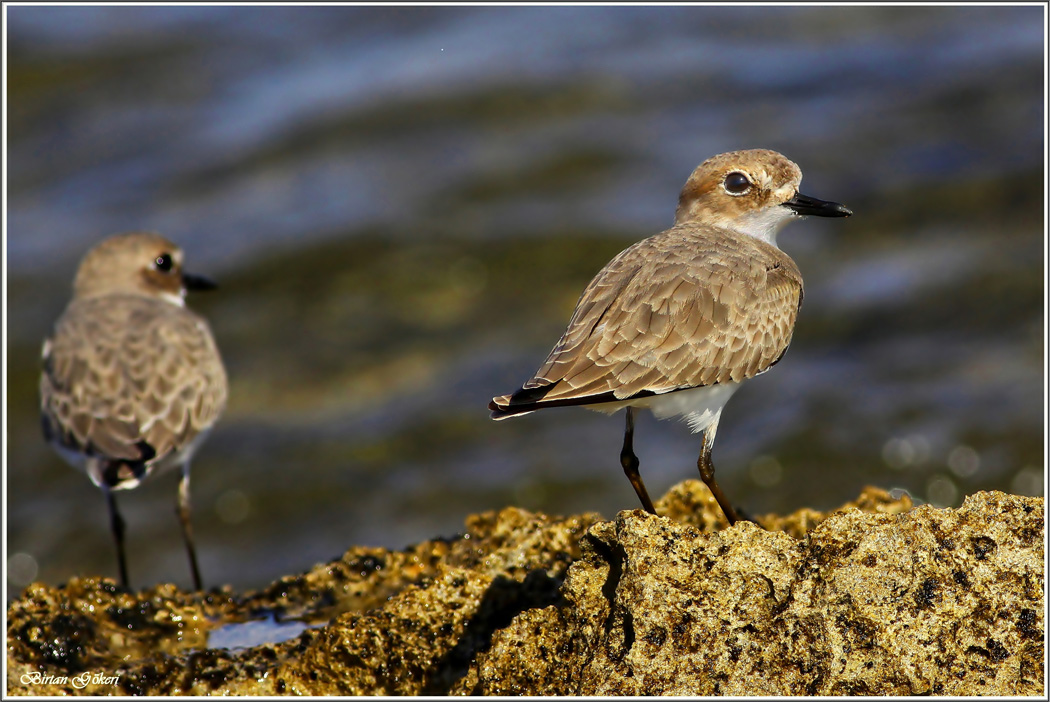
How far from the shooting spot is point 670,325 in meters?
5.38

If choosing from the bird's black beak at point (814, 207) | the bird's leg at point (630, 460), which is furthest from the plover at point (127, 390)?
the bird's black beak at point (814, 207)

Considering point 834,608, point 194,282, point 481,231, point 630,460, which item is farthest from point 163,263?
point 834,608

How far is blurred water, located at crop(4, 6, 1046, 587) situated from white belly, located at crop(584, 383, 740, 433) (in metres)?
4.56

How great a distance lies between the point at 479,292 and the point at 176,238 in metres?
3.88

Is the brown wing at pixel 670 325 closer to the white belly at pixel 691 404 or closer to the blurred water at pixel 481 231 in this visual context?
the white belly at pixel 691 404

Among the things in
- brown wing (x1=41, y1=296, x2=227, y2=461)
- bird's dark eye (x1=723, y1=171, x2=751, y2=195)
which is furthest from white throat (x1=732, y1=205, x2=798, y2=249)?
brown wing (x1=41, y1=296, x2=227, y2=461)

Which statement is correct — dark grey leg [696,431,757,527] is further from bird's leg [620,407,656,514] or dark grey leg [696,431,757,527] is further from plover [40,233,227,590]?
plover [40,233,227,590]

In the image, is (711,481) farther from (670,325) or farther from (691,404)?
(670,325)

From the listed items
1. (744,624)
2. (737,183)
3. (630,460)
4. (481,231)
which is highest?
(737,183)

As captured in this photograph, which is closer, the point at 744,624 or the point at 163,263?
the point at 744,624

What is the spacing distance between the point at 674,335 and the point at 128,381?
438 cm

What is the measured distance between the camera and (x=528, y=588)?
4980 mm

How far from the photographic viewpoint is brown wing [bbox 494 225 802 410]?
5.12 m

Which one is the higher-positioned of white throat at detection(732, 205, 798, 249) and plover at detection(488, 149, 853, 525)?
white throat at detection(732, 205, 798, 249)
